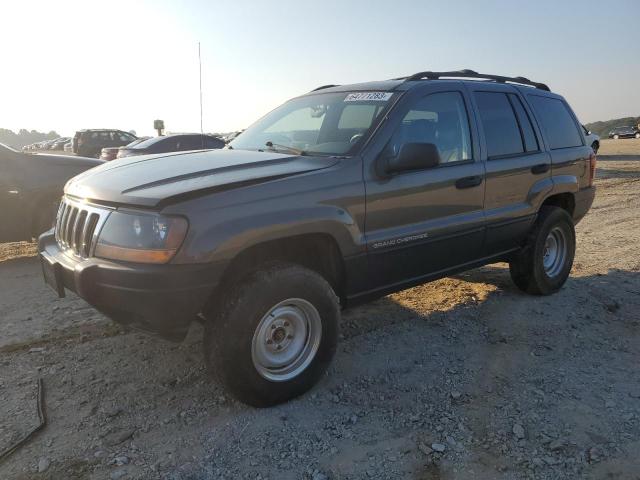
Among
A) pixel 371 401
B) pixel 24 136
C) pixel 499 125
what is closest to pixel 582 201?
pixel 499 125

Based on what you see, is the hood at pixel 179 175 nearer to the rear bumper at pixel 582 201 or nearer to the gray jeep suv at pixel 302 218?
the gray jeep suv at pixel 302 218

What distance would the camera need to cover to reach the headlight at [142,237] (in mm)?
2670

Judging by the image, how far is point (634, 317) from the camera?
462 cm

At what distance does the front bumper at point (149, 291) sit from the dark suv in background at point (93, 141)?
76.2 feet

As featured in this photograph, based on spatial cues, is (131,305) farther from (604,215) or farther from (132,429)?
(604,215)

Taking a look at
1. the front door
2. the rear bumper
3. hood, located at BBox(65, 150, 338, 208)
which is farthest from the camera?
the rear bumper

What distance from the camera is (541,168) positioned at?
15.6 feet

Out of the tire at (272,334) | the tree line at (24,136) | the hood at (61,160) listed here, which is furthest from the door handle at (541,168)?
the tree line at (24,136)

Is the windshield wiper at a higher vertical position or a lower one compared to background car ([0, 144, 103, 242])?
higher

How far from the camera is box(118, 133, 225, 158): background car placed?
517 inches

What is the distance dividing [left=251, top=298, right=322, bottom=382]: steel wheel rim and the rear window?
3.14 meters

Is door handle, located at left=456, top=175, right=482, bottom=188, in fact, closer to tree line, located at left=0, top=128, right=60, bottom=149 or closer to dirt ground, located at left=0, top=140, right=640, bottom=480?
dirt ground, located at left=0, top=140, right=640, bottom=480

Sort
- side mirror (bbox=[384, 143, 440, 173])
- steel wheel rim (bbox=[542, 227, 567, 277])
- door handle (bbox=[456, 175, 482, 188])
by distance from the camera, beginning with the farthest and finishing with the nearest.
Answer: steel wheel rim (bbox=[542, 227, 567, 277]) → door handle (bbox=[456, 175, 482, 188]) → side mirror (bbox=[384, 143, 440, 173])

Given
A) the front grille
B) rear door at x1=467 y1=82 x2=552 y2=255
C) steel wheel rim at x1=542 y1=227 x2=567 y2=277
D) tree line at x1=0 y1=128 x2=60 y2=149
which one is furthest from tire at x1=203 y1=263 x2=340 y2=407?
tree line at x1=0 y1=128 x2=60 y2=149
